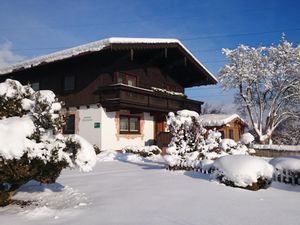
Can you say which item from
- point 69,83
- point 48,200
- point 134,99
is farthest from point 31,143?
point 69,83

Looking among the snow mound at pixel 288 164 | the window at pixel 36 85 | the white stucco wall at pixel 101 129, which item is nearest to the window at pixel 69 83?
the white stucco wall at pixel 101 129

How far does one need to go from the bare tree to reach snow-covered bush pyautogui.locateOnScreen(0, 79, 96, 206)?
2830 cm

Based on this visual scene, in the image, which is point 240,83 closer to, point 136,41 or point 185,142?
point 136,41

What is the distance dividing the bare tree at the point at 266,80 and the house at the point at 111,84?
10.4 meters

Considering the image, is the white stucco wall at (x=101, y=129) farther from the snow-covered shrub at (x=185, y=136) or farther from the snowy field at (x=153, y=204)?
the snowy field at (x=153, y=204)

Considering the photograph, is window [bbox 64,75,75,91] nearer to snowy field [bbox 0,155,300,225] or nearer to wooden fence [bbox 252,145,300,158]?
snowy field [bbox 0,155,300,225]

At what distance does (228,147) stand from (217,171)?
16.6 ft

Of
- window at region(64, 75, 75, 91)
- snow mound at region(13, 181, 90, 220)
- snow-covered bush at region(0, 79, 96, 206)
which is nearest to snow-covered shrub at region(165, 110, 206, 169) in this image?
snow mound at region(13, 181, 90, 220)

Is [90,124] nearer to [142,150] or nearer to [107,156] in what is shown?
[107,156]

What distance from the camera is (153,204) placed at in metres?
6.44

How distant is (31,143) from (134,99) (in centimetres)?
1366

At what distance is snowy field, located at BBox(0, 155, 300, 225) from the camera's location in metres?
5.38

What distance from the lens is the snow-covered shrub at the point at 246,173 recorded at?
844 cm

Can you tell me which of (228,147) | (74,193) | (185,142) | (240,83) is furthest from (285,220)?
(240,83)
